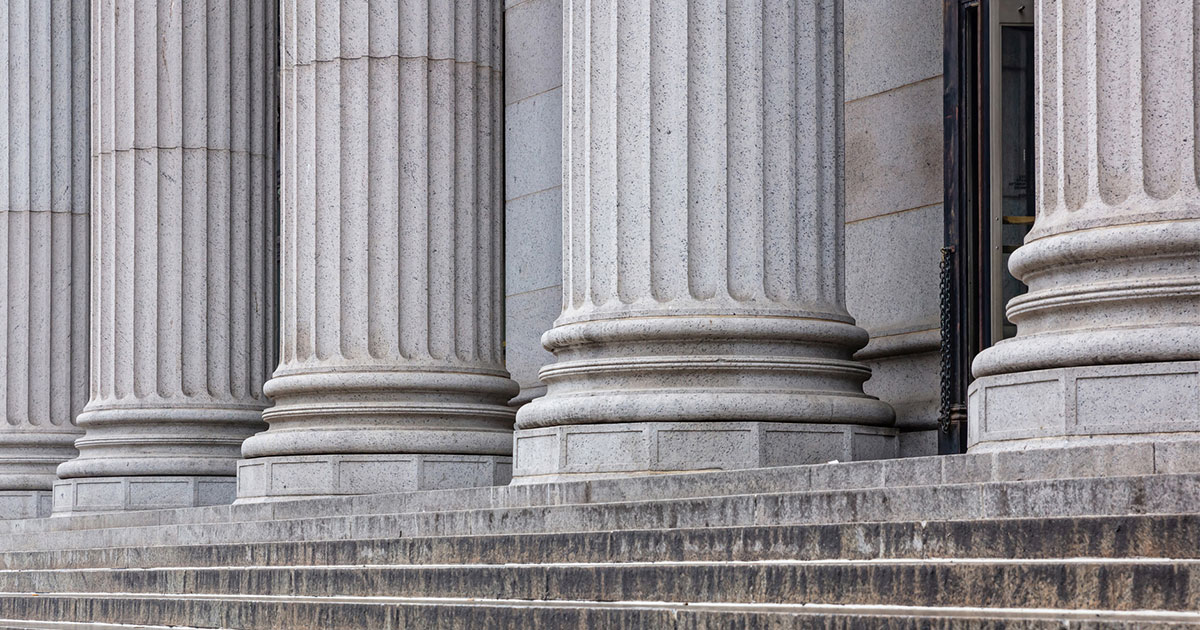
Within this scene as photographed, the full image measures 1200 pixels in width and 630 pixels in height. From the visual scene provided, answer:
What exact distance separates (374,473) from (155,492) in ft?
23.9

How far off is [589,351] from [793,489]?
4.55 m

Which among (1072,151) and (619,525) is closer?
(1072,151)

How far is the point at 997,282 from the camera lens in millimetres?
22297

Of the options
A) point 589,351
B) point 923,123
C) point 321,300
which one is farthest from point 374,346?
point 923,123

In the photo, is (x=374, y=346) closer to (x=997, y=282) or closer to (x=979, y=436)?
(x=997, y=282)

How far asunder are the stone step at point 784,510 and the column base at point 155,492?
26.5 feet

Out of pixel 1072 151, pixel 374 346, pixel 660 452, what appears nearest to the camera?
pixel 1072 151

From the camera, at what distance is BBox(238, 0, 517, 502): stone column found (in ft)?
78.7

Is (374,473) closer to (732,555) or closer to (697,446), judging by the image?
(697,446)

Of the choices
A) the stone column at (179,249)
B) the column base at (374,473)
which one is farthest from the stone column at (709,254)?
the stone column at (179,249)

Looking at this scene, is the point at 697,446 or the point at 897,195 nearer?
the point at 697,446

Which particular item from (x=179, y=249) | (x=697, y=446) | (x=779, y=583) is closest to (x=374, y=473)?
(x=697, y=446)

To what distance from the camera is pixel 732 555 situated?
13.6 metres

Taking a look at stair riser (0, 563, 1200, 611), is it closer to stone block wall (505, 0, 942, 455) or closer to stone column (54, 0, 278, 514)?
stone block wall (505, 0, 942, 455)
